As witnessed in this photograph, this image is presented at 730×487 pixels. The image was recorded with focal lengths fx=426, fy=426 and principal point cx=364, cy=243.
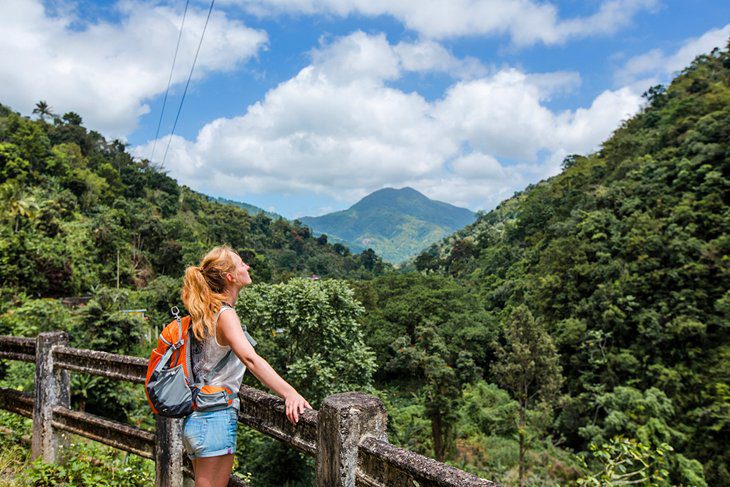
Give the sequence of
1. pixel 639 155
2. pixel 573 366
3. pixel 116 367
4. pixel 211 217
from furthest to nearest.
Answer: pixel 211 217, pixel 639 155, pixel 573 366, pixel 116 367

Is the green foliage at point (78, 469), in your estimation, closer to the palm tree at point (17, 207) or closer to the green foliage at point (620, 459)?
the green foliage at point (620, 459)

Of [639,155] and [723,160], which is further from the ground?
[639,155]

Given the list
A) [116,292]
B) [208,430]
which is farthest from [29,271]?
[208,430]

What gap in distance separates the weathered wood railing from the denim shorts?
7.3 inches

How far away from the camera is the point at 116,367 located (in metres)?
2.89

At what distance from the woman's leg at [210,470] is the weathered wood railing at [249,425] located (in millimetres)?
213

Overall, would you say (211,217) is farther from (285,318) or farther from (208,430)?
(208,430)

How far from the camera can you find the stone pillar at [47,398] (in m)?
3.41

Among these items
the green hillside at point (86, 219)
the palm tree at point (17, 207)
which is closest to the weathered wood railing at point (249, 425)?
the green hillside at point (86, 219)

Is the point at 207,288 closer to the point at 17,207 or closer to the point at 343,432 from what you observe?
the point at 343,432

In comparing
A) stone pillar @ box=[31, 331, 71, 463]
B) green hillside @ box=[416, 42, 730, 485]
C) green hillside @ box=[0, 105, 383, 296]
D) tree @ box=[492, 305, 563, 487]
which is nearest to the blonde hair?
stone pillar @ box=[31, 331, 71, 463]

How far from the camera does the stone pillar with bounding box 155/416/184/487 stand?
2.56 metres

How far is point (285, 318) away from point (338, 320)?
5.42ft

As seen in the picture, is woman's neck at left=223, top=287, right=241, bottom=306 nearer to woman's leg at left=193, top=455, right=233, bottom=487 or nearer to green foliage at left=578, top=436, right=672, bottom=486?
woman's leg at left=193, top=455, right=233, bottom=487
